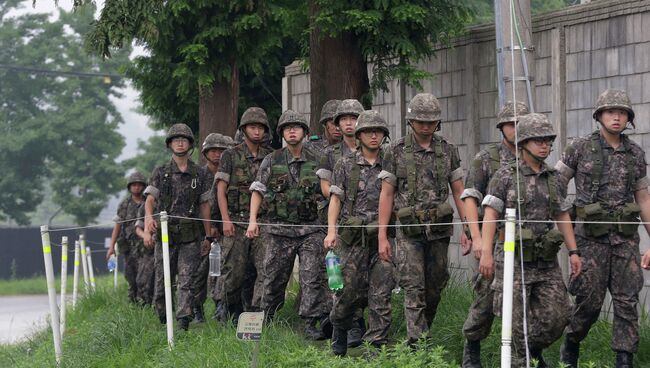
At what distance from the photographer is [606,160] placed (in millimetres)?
10344

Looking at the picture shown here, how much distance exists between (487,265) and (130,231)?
1037 centimetres

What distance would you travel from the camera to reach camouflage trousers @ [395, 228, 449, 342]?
10875mm

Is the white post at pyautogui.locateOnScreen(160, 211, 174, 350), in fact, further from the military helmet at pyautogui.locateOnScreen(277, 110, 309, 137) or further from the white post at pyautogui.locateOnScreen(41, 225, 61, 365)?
the military helmet at pyautogui.locateOnScreen(277, 110, 309, 137)

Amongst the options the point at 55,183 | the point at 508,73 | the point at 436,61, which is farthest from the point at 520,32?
the point at 55,183

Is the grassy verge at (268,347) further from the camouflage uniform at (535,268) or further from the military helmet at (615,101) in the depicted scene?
the military helmet at (615,101)

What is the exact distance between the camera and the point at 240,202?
45.6 feet

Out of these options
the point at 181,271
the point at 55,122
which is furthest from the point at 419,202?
the point at 55,122

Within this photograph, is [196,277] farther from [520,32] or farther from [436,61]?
[520,32]

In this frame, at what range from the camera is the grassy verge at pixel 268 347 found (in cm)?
1071

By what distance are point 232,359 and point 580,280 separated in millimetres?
2902

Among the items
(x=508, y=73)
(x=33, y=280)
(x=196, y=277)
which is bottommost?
(x=33, y=280)

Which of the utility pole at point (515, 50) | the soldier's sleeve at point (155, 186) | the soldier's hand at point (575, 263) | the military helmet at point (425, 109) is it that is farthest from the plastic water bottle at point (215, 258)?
the soldier's hand at point (575, 263)

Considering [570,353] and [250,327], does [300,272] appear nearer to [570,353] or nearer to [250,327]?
[250,327]

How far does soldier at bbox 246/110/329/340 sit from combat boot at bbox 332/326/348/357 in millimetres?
1100
